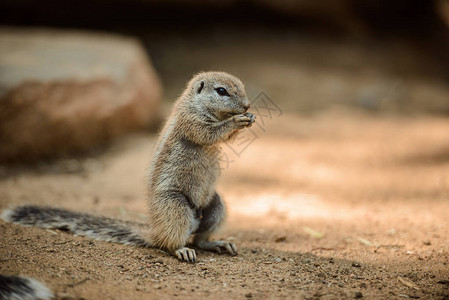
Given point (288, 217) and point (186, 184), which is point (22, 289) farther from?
point (288, 217)

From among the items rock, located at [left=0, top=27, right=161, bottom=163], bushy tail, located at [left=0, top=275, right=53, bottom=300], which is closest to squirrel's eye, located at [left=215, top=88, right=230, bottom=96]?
bushy tail, located at [left=0, top=275, right=53, bottom=300]

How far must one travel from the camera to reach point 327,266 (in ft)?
12.4

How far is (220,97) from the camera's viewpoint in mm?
4234

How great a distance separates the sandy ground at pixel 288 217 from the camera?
3.34 meters

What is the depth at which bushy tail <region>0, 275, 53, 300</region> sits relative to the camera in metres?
2.81

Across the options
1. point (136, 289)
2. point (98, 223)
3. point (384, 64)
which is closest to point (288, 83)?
point (384, 64)

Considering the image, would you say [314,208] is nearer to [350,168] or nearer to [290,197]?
[290,197]

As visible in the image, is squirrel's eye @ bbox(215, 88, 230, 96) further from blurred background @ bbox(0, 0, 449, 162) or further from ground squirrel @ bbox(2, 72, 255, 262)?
blurred background @ bbox(0, 0, 449, 162)

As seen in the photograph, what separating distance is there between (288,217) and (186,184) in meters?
2.01

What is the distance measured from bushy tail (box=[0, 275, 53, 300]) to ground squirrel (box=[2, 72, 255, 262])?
1.30 metres

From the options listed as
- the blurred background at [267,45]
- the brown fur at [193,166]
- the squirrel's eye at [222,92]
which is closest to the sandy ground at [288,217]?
the brown fur at [193,166]

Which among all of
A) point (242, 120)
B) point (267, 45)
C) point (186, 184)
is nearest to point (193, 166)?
point (186, 184)

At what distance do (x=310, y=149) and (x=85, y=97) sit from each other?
461 cm

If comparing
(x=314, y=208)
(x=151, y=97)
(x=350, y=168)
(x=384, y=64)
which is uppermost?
(x=384, y=64)
